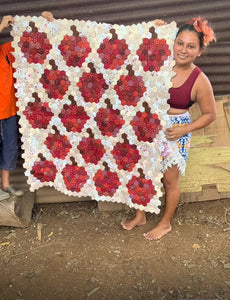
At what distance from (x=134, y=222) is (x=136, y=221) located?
0.02 meters

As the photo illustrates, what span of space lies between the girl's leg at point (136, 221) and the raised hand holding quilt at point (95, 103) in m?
0.28

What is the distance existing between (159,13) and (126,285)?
2.13 metres

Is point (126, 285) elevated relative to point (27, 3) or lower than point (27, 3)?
lower

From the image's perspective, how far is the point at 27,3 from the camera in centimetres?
309

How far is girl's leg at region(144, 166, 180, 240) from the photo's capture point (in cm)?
280

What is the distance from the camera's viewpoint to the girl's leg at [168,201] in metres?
2.80

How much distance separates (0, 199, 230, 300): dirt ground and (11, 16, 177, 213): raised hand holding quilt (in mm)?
377

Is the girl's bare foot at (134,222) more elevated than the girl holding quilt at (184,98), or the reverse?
the girl holding quilt at (184,98)

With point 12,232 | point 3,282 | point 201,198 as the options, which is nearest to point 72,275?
point 3,282

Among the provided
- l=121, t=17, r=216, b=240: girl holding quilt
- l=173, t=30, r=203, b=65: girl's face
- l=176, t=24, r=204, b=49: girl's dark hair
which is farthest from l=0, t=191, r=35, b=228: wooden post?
l=176, t=24, r=204, b=49: girl's dark hair

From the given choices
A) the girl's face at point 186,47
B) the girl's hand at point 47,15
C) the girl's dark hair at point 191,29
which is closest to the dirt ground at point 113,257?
the girl's face at point 186,47

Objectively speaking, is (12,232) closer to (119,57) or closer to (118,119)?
(118,119)

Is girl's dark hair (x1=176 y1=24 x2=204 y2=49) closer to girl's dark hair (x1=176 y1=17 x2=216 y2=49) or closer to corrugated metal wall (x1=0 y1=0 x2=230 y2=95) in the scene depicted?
girl's dark hair (x1=176 y1=17 x2=216 y2=49)

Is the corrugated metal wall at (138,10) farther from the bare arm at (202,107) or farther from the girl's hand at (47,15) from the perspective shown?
the bare arm at (202,107)
